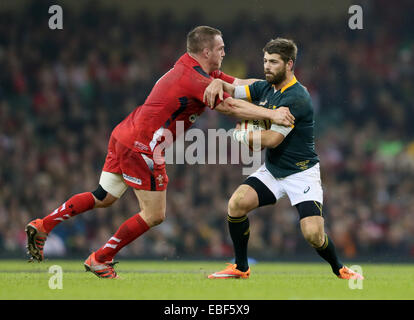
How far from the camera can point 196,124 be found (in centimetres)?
1552

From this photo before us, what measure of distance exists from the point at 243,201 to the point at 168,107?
1.25 m

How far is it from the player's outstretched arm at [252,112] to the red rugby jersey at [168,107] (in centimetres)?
15

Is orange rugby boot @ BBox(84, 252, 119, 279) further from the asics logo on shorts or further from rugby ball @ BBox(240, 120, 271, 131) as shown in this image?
rugby ball @ BBox(240, 120, 271, 131)

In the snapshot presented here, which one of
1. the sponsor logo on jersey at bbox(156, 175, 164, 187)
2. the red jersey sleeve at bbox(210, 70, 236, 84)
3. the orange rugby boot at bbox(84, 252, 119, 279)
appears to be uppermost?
the red jersey sleeve at bbox(210, 70, 236, 84)

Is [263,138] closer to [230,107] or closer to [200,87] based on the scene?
[230,107]

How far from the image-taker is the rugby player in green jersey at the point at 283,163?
6.85 meters

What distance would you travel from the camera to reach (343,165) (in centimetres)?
1553

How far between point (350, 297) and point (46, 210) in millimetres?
8973

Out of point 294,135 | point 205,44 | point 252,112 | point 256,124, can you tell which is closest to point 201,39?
point 205,44

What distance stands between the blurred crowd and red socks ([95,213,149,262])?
20.0 feet

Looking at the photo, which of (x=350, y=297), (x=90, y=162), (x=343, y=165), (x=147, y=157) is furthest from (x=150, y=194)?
(x=343, y=165)

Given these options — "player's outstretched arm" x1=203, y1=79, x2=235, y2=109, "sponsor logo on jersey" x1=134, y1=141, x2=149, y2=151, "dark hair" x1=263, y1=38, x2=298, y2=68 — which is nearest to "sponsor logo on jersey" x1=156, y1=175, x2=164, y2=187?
"sponsor logo on jersey" x1=134, y1=141, x2=149, y2=151

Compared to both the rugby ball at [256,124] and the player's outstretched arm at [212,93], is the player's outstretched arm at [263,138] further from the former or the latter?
the player's outstretched arm at [212,93]

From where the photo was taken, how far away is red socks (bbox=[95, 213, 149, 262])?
6.88m
